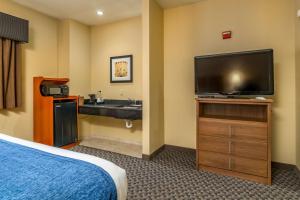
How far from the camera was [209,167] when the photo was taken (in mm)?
2465

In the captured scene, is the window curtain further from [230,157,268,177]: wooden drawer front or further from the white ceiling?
[230,157,268,177]: wooden drawer front

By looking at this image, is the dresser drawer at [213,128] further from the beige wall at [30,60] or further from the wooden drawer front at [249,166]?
the beige wall at [30,60]

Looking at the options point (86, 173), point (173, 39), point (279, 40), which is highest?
point (173, 39)

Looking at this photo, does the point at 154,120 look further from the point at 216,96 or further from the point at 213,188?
the point at 213,188

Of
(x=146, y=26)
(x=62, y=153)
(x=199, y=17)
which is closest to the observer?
(x=62, y=153)

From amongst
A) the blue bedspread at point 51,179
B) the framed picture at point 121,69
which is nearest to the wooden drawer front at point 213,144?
the blue bedspread at point 51,179

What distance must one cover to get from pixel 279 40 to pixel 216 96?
1.20 meters

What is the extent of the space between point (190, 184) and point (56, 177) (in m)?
1.72

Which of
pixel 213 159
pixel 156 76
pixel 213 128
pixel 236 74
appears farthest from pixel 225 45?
pixel 213 159

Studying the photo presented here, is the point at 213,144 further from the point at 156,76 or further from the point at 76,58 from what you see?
the point at 76,58

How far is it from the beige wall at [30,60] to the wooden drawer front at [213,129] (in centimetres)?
317

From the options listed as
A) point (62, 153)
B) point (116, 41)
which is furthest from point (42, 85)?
point (62, 153)

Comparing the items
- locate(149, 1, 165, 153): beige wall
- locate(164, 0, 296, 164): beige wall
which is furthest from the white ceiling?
locate(164, 0, 296, 164): beige wall

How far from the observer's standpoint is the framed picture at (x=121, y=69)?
373 centimetres
